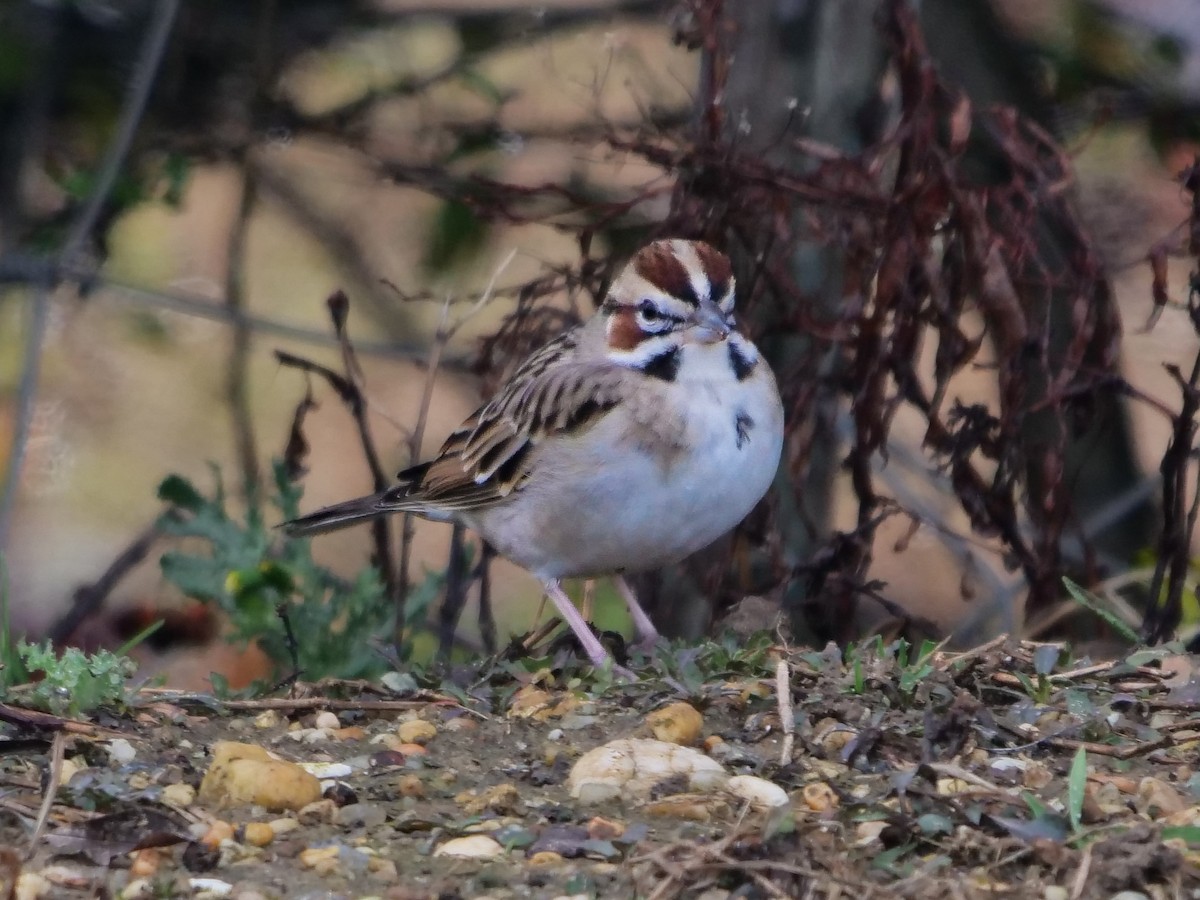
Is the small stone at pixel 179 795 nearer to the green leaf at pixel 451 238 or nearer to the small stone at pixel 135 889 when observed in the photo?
the small stone at pixel 135 889

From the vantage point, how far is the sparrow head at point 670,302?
4008 mm

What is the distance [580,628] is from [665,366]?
0.60 meters

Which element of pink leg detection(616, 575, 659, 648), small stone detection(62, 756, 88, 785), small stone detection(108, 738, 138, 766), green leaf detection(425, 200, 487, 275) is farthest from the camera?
green leaf detection(425, 200, 487, 275)

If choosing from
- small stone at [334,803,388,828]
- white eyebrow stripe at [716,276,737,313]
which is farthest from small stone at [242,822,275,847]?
white eyebrow stripe at [716,276,737,313]

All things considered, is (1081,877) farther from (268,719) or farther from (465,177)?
(465,177)

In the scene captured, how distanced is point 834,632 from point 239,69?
9.44 ft

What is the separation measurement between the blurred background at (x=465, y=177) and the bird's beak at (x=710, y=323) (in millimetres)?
467

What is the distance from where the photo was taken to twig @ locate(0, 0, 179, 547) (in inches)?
190

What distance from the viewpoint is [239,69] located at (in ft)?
20.1

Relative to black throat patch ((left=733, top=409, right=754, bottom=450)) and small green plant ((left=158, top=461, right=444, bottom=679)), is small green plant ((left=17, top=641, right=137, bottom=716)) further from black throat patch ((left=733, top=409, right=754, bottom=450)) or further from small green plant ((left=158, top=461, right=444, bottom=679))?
black throat patch ((left=733, top=409, right=754, bottom=450))

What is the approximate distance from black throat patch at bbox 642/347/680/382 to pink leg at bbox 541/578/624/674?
0.55 metres

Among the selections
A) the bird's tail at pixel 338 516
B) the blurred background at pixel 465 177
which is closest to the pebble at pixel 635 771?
the blurred background at pixel 465 177

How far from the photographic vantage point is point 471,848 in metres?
2.84

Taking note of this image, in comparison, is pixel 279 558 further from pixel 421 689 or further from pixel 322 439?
pixel 322 439
